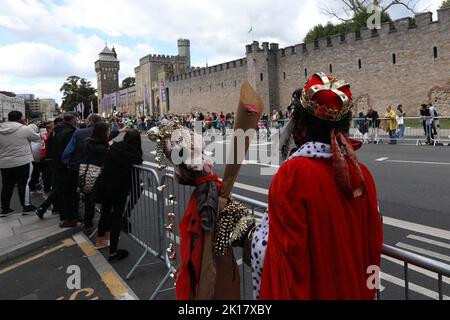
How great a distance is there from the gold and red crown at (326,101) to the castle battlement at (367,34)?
3119 cm

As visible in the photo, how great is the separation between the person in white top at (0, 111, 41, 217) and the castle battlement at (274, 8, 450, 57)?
96.3 feet

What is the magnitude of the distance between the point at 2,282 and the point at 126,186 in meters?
1.68

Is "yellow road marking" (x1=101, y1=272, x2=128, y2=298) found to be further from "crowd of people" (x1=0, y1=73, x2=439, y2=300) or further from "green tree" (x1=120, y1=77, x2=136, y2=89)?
"green tree" (x1=120, y1=77, x2=136, y2=89)

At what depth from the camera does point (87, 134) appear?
598 centimetres

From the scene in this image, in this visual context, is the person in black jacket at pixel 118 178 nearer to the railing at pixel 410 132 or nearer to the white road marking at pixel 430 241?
the white road marking at pixel 430 241

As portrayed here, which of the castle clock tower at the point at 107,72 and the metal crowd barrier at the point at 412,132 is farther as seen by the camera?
the castle clock tower at the point at 107,72

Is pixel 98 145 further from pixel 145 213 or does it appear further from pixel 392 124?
pixel 392 124

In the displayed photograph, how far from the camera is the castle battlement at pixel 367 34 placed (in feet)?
93.9

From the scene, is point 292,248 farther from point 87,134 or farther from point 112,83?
point 112,83

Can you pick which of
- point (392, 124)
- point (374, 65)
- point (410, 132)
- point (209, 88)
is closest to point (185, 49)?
point (209, 88)

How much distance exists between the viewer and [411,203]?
21.6 feet

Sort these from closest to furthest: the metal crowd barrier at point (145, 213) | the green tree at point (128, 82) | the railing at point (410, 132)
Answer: the metal crowd barrier at point (145, 213)
the railing at point (410, 132)
the green tree at point (128, 82)

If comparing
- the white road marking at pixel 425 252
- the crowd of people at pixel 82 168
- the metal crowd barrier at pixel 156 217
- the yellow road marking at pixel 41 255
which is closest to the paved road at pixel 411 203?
the white road marking at pixel 425 252
